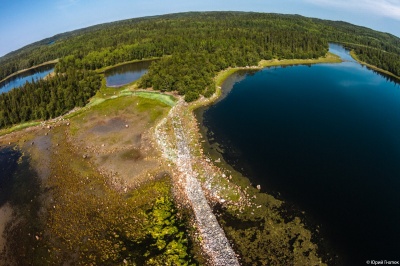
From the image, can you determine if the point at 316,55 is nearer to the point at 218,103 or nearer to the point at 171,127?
the point at 218,103

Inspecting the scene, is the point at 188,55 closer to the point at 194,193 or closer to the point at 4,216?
the point at 194,193

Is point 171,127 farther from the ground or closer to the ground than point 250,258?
farther from the ground

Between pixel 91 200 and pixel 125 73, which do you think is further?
pixel 125 73

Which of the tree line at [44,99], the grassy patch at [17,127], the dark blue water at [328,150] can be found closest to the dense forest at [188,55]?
the tree line at [44,99]

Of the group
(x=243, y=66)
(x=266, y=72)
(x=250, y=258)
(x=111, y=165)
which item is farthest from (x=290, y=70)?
(x=250, y=258)

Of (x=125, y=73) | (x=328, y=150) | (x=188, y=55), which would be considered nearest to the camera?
(x=328, y=150)

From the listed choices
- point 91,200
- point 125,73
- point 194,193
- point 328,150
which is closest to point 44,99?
point 125,73

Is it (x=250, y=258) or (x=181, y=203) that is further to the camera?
(x=181, y=203)
